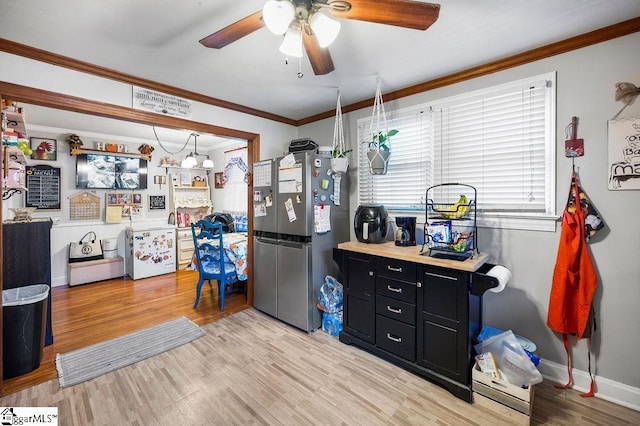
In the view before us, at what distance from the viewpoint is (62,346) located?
2.45m

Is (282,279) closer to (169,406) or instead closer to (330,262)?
(330,262)

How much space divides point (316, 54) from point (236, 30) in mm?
425

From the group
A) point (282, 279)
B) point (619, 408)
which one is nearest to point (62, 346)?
point (282, 279)

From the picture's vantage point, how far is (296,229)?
2.74m

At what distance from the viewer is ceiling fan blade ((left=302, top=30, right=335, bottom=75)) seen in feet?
4.56

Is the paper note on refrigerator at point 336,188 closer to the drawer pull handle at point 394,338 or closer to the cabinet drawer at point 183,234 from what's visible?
the drawer pull handle at point 394,338

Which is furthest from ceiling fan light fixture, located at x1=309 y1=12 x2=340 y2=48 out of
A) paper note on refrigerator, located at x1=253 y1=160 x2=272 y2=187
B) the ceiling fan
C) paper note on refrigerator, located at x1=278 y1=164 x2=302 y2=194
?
paper note on refrigerator, located at x1=253 y1=160 x2=272 y2=187

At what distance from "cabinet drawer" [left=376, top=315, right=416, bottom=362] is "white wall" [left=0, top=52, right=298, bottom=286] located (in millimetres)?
2351

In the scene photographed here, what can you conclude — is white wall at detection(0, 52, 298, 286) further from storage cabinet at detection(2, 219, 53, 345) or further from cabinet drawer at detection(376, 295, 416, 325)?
cabinet drawer at detection(376, 295, 416, 325)

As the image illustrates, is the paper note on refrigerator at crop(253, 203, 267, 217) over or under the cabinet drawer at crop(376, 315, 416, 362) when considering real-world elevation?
over

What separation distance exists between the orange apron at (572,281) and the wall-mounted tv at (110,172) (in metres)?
5.78

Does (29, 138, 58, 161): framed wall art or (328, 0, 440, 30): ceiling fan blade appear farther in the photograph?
(29, 138, 58, 161): framed wall art

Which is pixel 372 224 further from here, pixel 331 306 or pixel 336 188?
pixel 331 306

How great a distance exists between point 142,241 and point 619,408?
5504mm
